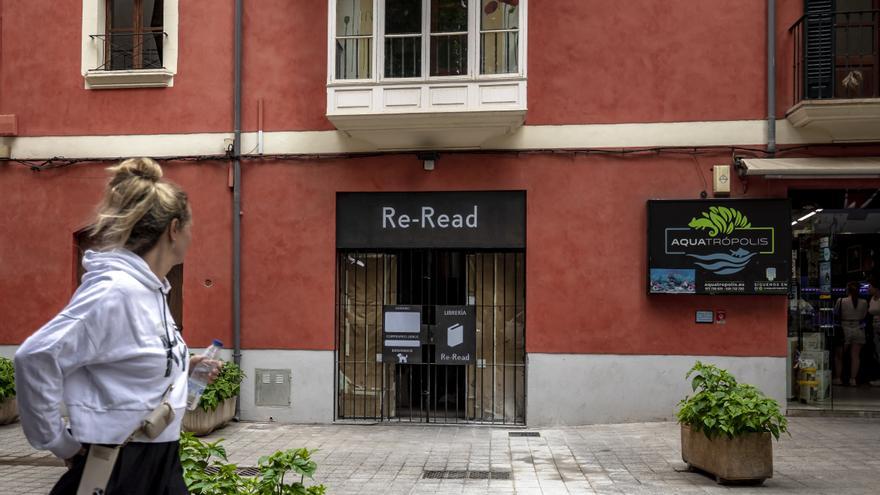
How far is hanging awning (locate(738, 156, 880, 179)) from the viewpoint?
1076 cm

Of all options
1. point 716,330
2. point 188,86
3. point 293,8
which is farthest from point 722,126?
point 188,86

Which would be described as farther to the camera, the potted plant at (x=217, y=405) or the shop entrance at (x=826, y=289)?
the shop entrance at (x=826, y=289)

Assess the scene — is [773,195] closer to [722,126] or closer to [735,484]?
[722,126]

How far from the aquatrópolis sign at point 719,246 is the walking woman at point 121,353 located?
9151mm

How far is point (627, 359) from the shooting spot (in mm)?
11461

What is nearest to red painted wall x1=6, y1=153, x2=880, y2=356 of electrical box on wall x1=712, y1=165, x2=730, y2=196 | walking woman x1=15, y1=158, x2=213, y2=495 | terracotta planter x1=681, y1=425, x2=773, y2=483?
electrical box on wall x1=712, y1=165, x2=730, y2=196

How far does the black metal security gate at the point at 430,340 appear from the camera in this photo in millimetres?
11977

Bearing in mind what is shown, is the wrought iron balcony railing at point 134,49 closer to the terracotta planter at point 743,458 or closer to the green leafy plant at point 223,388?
the green leafy plant at point 223,388

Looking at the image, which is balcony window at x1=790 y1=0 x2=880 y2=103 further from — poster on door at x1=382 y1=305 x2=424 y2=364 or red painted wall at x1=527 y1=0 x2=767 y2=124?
poster on door at x1=382 y1=305 x2=424 y2=364

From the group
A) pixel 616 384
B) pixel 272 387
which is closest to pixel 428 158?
pixel 272 387

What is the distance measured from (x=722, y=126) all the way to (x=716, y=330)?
286cm

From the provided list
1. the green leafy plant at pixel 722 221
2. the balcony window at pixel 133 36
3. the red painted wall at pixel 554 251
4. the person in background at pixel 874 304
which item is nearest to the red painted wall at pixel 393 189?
the red painted wall at pixel 554 251

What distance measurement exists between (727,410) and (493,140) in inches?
215

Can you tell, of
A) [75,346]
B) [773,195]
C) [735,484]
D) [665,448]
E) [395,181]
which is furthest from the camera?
[395,181]
